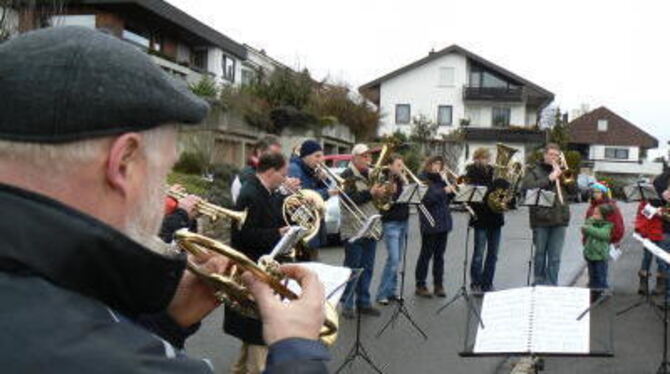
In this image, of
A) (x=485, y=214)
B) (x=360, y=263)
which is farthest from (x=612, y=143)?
(x=360, y=263)

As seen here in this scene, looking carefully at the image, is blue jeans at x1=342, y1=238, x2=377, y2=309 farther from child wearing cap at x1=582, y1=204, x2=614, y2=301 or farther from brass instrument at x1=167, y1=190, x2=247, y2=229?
child wearing cap at x1=582, y1=204, x2=614, y2=301

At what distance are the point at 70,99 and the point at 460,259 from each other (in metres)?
12.6

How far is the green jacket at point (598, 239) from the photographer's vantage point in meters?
9.56

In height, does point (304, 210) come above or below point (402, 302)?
above

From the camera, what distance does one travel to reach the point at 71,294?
1.11 m

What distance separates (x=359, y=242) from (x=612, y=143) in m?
69.2

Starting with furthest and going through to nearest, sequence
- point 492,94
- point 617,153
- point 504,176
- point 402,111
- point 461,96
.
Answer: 1. point 617,153
2. point 402,111
3. point 461,96
4. point 492,94
5. point 504,176

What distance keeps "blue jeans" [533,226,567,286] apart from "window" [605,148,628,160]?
66705mm

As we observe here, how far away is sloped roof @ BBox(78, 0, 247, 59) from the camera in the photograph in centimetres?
2850

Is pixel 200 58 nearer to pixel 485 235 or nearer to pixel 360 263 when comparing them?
pixel 485 235

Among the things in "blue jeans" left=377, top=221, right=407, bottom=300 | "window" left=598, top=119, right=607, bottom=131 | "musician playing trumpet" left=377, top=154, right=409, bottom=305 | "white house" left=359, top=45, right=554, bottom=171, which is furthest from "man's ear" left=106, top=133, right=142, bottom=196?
"window" left=598, top=119, right=607, bottom=131

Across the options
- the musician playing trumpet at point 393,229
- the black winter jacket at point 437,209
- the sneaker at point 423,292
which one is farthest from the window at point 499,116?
the musician playing trumpet at point 393,229

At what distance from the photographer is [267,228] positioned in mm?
5668

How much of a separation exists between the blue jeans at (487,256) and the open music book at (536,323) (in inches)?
239
